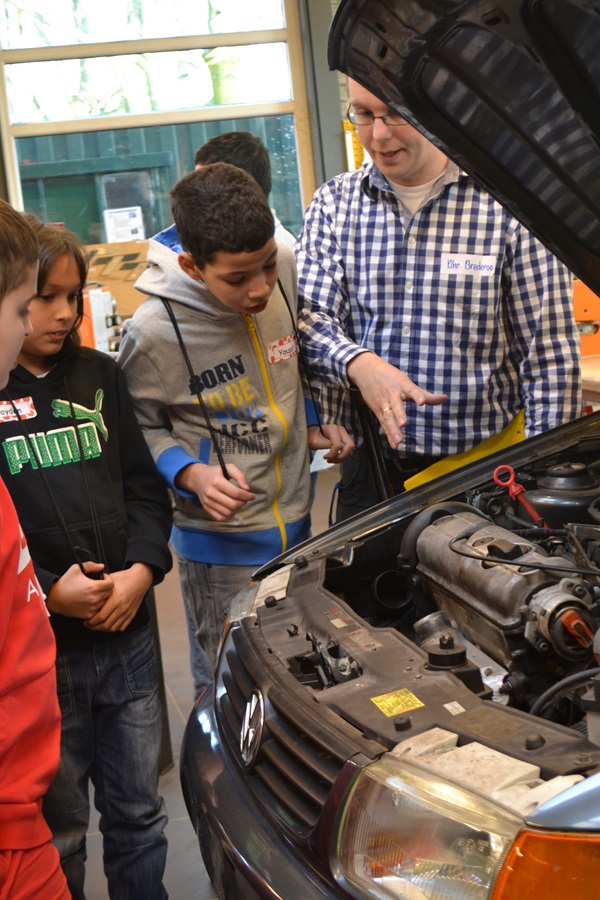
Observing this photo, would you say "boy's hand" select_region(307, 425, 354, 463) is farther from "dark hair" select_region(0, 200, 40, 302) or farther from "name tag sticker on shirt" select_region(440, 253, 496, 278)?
"dark hair" select_region(0, 200, 40, 302)

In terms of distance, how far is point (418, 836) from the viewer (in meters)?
1.14

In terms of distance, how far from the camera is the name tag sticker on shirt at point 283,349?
7.43 ft

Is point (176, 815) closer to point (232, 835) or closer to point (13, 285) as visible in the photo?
point (232, 835)

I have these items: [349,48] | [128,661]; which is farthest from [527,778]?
[349,48]

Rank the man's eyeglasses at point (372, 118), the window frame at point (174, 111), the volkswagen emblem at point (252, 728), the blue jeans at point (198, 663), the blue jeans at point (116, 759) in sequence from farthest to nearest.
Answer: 1. the window frame at point (174, 111)
2. the blue jeans at point (198, 663)
3. the man's eyeglasses at point (372, 118)
4. the blue jeans at point (116, 759)
5. the volkswagen emblem at point (252, 728)

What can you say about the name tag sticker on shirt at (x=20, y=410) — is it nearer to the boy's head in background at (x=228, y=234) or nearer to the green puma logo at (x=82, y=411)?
the green puma logo at (x=82, y=411)

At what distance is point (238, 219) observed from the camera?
6.47 ft

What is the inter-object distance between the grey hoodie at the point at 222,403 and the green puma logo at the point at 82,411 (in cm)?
23

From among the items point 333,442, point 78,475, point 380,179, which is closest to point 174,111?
point 380,179

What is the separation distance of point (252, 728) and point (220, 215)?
3.38 feet

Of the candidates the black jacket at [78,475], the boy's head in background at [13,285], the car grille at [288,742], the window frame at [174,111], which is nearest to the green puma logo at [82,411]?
the black jacket at [78,475]

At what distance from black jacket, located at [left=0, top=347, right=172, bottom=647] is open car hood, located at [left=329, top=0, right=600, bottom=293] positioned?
80 centimetres

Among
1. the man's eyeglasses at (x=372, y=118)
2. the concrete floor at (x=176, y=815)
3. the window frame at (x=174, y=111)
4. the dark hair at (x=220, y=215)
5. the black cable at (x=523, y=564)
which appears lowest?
the concrete floor at (x=176, y=815)

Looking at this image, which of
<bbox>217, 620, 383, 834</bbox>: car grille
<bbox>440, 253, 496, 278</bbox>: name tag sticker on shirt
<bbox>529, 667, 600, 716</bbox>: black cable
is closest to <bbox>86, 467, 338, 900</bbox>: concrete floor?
<bbox>217, 620, 383, 834</bbox>: car grille
